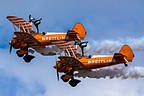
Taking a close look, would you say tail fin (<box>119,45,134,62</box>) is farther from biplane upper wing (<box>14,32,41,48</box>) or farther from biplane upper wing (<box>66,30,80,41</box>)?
biplane upper wing (<box>14,32,41,48</box>)

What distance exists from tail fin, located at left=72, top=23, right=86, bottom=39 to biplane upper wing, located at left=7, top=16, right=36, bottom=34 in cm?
563

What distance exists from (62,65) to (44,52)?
5537 mm

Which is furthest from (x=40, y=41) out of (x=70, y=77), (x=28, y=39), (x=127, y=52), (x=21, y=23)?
(x=127, y=52)

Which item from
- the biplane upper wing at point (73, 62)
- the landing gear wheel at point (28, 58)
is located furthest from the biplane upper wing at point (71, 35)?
the biplane upper wing at point (73, 62)


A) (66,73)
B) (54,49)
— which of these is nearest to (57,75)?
(66,73)

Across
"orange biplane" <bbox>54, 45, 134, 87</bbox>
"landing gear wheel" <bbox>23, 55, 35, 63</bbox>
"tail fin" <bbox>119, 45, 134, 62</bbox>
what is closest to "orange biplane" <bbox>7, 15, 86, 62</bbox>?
"landing gear wheel" <bbox>23, 55, 35, 63</bbox>

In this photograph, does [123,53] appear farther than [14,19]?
No

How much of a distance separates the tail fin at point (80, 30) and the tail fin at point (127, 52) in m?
9.29

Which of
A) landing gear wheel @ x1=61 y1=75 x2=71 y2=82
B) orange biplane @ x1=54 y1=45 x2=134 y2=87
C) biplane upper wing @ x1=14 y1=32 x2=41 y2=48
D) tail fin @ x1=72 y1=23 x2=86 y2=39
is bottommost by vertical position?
landing gear wheel @ x1=61 y1=75 x2=71 y2=82

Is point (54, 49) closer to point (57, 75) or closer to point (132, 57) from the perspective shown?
point (57, 75)

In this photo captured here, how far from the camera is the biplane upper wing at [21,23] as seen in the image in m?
85.0

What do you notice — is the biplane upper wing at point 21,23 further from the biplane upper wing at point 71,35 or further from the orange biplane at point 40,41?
the biplane upper wing at point 71,35

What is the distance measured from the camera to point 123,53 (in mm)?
76625

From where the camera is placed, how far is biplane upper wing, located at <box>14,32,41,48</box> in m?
81.1
